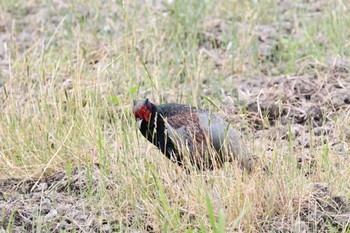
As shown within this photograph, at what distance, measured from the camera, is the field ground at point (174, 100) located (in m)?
4.45

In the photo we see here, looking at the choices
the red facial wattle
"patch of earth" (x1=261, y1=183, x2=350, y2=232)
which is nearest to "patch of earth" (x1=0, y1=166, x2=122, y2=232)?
the red facial wattle

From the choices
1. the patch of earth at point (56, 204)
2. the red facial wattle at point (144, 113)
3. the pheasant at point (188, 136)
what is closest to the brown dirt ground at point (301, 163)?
the patch of earth at point (56, 204)

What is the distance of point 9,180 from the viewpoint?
16.6 ft

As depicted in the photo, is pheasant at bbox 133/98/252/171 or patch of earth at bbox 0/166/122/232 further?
pheasant at bbox 133/98/252/171

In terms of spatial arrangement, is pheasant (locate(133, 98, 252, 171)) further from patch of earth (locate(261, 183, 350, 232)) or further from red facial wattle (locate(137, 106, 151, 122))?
patch of earth (locate(261, 183, 350, 232))

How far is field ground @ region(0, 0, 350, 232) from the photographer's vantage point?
4.45 metres

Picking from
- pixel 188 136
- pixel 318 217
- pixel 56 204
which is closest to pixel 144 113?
pixel 188 136

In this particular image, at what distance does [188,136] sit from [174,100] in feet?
3.39

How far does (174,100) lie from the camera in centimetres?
630

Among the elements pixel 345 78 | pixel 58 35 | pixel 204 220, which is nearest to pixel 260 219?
pixel 204 220

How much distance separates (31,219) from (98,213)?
357 mm

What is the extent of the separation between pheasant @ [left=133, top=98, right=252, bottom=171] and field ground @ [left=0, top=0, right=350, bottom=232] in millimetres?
88

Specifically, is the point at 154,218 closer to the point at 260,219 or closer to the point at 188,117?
the point at 260,219

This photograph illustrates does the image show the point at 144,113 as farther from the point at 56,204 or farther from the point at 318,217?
the point at 318,217
